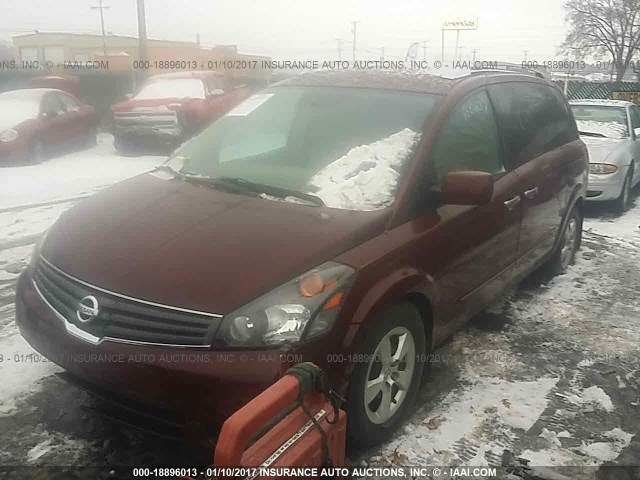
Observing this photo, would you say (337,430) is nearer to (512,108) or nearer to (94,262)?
(94,262)

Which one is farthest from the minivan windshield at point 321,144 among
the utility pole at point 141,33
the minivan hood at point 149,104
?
the utility pole at point 141,33

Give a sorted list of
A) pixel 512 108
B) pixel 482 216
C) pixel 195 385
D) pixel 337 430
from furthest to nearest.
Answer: pixel 512 108 → pixel 482 216 → pixel 195 385 → pixel 337 430

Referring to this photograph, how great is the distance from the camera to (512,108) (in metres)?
4.16

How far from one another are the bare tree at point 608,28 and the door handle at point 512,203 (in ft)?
95.6

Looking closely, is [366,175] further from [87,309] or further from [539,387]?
[539,387]

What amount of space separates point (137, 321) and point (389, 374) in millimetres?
1194

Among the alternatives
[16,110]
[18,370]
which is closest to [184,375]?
[18,370]

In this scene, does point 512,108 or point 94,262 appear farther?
point 512,108

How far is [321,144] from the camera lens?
337 centimetres

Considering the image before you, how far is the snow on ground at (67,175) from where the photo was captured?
8172 millimetres

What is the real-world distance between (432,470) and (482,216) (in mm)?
1470

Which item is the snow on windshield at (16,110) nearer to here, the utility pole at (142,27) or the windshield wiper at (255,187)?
the utility pole at (142,27)

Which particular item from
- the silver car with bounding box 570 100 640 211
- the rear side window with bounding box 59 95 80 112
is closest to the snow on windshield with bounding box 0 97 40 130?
the rear side window with bounding box 59 95 80 112

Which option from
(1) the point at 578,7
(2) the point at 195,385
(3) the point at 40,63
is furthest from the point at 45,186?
(1) the point at 578,7
